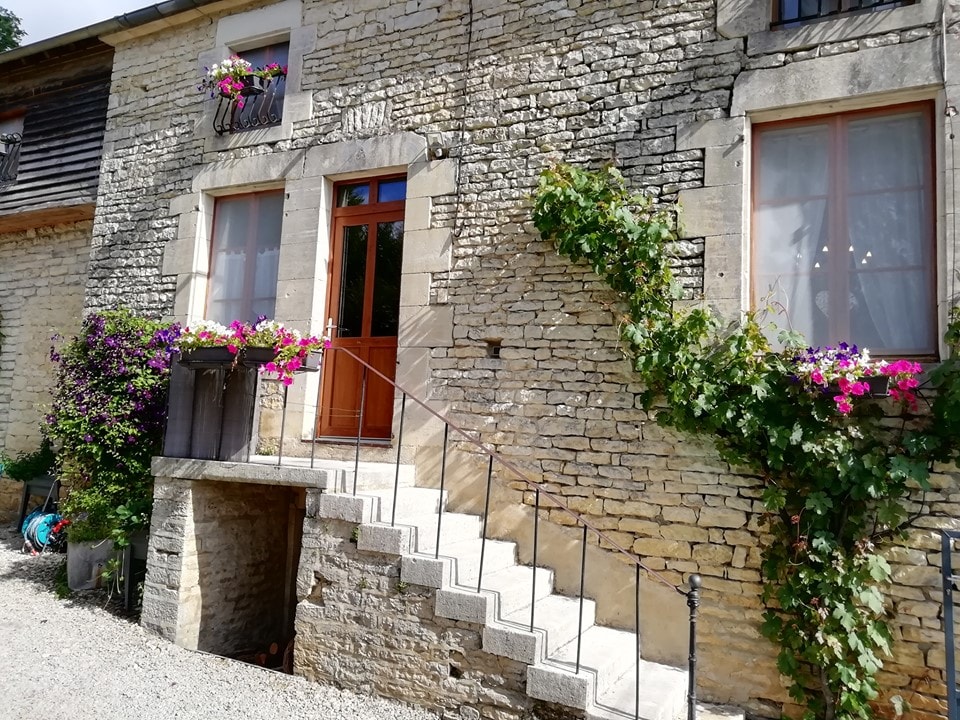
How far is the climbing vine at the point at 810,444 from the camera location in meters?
3.75

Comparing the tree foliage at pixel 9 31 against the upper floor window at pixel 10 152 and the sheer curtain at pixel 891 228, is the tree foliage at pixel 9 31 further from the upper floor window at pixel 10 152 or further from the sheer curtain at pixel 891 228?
the sheer curtain at pixel 891 228

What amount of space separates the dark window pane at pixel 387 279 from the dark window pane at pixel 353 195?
0.32m

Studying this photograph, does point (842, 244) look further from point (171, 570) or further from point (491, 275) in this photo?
point (171, 570)

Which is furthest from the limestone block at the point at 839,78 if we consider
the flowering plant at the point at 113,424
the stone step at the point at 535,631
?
the flowering plant at the point at 113,424

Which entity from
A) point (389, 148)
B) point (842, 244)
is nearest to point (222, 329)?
point (389, 148)

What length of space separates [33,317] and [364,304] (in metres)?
4.78

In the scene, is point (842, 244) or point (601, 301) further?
point (601, 301)

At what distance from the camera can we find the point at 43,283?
26.6 ft

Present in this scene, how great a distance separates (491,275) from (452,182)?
0.86 meters

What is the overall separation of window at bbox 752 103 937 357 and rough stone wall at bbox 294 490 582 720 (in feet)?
9.19

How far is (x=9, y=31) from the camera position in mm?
13055

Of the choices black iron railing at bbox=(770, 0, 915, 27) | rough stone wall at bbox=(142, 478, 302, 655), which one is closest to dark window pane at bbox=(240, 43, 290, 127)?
rough stone wall at bbox=(142, 478, 302, 655)

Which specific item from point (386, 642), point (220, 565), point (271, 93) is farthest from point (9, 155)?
Answer: point (386, 642)

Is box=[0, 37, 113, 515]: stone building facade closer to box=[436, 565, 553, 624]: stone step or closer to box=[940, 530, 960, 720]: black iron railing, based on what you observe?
box=[436, 565, 553, 624]: stone step
